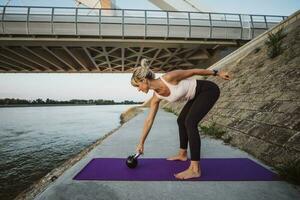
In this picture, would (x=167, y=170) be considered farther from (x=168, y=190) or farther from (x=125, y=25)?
(x=125, y=25)

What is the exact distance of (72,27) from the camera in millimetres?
19812

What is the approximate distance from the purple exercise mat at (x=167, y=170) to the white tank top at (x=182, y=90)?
0.99m

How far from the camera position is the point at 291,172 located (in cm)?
247

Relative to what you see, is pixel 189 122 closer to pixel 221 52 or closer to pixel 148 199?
pixel 148 199

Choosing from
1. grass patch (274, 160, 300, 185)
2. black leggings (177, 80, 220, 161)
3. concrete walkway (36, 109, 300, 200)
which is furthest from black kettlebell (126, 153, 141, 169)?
grass patch (274, 160, 300, 185)

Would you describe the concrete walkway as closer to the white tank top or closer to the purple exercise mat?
the purple exercise mat

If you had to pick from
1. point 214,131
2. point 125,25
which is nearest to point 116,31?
point 125,25

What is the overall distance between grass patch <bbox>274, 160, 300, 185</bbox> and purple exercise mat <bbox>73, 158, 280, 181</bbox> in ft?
0.30

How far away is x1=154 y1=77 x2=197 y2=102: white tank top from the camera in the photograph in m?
2.89

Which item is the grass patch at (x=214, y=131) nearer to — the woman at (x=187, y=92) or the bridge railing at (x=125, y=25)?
the woman at (x=187, y=92)

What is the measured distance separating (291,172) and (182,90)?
1.56 m

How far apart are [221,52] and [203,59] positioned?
2819 mm

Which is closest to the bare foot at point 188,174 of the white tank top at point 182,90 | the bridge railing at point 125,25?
the white tank top at point 182,90

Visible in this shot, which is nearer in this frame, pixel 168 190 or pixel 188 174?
pixel 168 190
